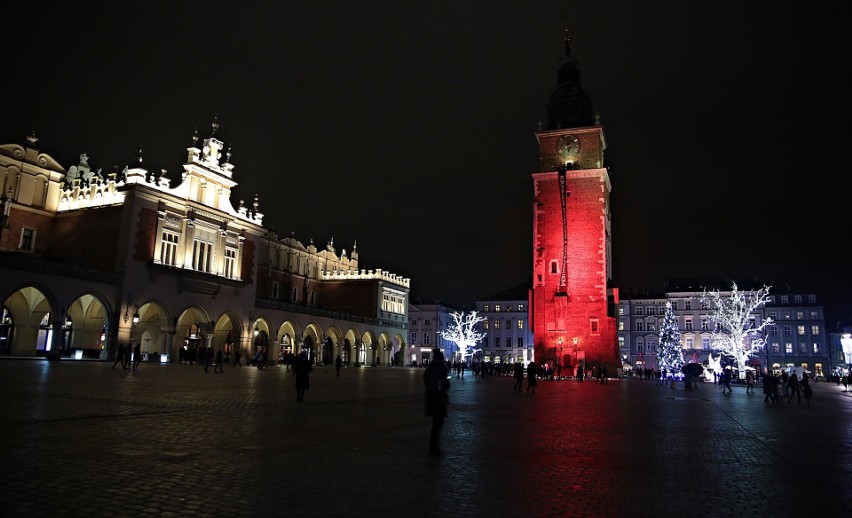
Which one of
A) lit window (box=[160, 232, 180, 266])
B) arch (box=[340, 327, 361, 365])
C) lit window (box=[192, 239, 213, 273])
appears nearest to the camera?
lit window (box=[160, 232, 180, 266])

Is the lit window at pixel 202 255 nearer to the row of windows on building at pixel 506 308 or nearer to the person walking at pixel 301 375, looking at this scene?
the person walking at pixel 301 375

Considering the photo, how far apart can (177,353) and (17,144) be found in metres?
18.0

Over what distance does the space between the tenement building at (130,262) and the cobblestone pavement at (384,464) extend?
2517cm

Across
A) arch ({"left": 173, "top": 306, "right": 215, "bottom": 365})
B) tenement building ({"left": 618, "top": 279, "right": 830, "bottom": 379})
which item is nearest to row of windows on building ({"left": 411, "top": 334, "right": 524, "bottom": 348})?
tenement building ({"left": 618, "top": 279, "right": 830, "bottom": 379})

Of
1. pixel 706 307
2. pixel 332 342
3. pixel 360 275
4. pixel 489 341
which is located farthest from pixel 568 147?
pixel 489 341

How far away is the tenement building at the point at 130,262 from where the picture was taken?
123ft

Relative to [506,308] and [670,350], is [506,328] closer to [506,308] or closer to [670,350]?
[506,308]

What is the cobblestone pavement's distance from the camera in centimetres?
577

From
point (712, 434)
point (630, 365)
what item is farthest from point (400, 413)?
point (630, 365)

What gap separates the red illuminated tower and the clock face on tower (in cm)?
4

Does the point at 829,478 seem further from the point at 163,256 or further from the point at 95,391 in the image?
the point at 163,256

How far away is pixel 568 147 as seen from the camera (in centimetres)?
5944

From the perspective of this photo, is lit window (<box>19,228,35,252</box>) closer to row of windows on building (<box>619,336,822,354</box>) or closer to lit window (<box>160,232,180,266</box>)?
lit window (<box>160,232,180,266</box>)

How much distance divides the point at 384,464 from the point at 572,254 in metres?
50.6
